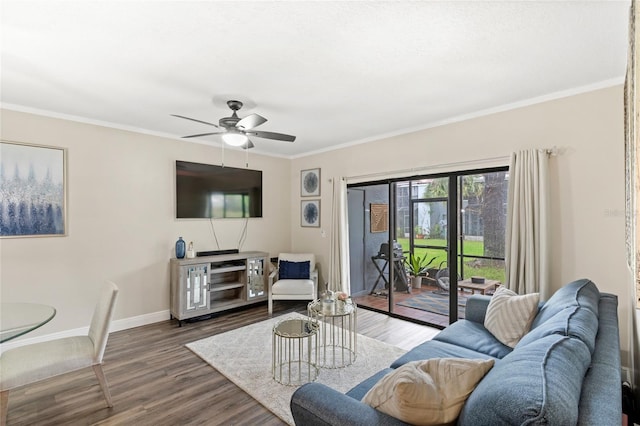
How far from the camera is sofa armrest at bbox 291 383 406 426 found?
3.80ft

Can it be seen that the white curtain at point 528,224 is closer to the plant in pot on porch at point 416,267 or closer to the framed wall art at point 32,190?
the plant in pot on porch at point 416,267

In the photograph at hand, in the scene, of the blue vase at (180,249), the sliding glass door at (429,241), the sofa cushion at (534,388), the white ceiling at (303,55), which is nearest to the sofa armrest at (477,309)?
the sliding glass door at (429,241)

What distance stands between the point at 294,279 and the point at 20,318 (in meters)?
3.18

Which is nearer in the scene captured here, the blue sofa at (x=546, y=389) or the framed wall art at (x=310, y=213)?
the blue sofa at (x=546, y=389)

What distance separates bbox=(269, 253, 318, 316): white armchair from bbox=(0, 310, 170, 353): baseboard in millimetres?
1550

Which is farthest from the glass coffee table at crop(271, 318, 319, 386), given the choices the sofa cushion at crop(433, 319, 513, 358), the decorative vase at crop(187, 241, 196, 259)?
the decorative vase at crop(187, 241, 196, 259)

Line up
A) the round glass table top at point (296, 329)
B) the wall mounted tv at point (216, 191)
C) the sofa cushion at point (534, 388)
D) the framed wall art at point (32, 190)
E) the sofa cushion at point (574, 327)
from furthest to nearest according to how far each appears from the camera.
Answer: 1. the wall mounted tv at point (216, 191)
2. the framed wall art at point (32, 190)
3. the round glass table top at point (296, 329)
4. the sofa cushion at point (574, 327)
5. the sofa cushion at point (534, 388)

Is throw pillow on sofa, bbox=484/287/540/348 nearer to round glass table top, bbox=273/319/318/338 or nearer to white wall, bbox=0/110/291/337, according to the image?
round glass table top, bbox=273/319/318/338

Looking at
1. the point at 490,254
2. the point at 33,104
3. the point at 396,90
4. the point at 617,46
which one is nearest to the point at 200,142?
the point at 33,104

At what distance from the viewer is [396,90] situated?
292cm

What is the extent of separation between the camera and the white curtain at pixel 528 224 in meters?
2.98

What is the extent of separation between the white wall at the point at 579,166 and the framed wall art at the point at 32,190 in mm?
4589

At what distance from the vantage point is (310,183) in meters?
5.60

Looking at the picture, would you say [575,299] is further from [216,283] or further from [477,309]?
[216,283]
